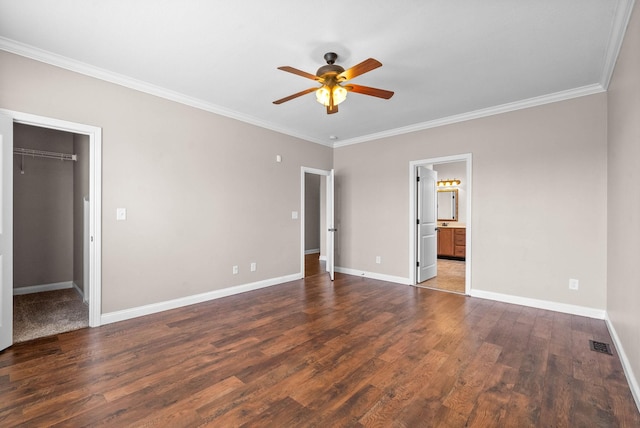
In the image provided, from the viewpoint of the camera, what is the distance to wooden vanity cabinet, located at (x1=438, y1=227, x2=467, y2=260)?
732 centimetres

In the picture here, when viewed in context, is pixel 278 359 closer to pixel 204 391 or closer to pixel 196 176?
pixel 204 391

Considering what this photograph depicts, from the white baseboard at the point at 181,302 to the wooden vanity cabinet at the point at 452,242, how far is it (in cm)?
449

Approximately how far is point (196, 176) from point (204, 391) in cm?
272

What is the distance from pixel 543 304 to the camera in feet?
12.3

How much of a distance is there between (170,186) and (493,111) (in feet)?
14.5

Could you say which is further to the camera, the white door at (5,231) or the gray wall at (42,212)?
the gray wall at (42,212)

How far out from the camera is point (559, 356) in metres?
2.53

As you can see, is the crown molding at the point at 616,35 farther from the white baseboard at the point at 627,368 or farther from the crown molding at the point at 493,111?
the white baseboard at the point at 627,368

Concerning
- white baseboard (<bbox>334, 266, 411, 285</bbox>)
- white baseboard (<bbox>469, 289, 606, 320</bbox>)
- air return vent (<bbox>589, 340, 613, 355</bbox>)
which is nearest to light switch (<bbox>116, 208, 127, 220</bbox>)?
white baseboard (<bbox>334, 266, 411, 285</bbox>)

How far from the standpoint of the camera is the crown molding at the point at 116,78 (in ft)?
8.77

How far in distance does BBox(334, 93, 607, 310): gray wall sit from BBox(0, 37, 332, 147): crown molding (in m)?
2.86

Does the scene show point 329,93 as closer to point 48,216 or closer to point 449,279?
point 449,279

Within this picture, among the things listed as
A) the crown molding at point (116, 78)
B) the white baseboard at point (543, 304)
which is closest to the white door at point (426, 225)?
the white baseboard at point (543, 304)

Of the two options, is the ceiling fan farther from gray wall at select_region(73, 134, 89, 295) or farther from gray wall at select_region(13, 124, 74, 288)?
gray wall at select_region(13, 124, 74, 288)
